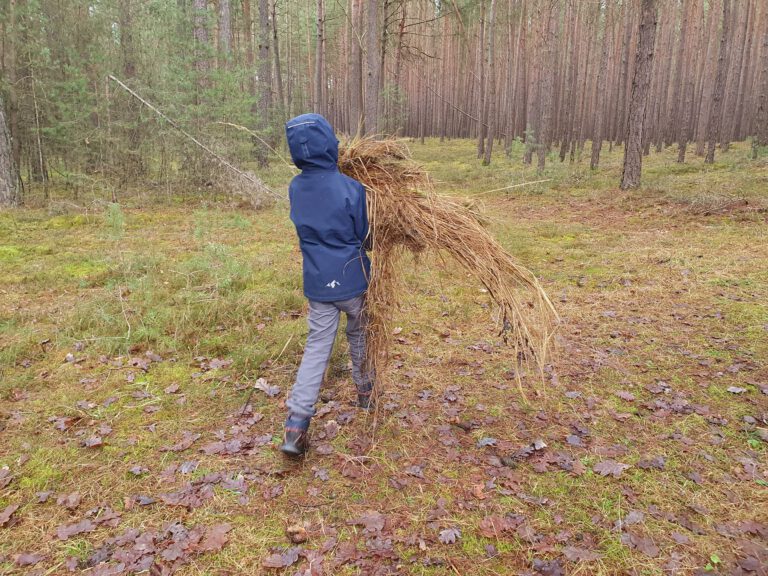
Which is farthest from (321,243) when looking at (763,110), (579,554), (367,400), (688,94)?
(688,94)

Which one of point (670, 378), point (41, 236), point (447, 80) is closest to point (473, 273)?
point (670, 378)

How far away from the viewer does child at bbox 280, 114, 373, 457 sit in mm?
2949

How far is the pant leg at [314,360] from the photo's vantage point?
312cm

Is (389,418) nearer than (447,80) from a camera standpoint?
Yes

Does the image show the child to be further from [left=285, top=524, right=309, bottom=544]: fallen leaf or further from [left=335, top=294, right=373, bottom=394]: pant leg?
[left=285, top=524, right=309, bottom=544]: fallen leaf

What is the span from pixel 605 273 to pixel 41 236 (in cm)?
956

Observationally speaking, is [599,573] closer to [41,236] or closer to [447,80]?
[41,236]

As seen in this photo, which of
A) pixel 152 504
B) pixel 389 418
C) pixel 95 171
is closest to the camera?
pixel 152 504

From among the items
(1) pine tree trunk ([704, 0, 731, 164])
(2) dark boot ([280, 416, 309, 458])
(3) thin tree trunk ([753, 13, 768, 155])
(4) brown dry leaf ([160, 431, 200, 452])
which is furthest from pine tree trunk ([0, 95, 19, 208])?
(3) thin tree trunk ([753, 13, 768, 155])

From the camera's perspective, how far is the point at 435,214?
322cm

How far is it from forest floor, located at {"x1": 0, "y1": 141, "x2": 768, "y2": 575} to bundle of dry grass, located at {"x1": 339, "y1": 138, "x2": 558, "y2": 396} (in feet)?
1.02

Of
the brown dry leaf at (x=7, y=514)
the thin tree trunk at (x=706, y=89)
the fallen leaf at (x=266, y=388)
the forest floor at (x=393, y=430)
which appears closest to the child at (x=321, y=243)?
the forest floor at (x=393, y=430)

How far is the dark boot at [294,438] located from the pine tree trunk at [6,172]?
985 centimetres

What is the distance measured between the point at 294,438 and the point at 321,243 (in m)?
1.32
